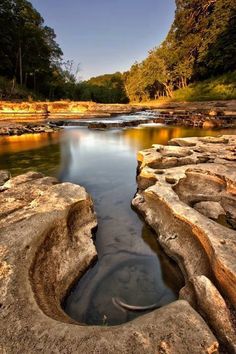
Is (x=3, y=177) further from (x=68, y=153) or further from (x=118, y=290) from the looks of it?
(x=68, y=153)

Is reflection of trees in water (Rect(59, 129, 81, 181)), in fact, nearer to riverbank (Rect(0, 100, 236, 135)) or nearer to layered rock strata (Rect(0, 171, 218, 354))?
riverbank (Rect(0, 100, 236, 135))

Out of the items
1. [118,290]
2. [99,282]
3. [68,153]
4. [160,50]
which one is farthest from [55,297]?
[160,50]

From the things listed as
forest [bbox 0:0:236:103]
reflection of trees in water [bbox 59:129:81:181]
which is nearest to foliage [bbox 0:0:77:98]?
forest [bbox 0:0:236:103]

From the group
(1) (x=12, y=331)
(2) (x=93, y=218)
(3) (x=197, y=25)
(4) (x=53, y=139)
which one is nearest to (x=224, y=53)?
(3) (x=197, y=25)

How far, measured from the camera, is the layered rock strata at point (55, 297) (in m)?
1.47

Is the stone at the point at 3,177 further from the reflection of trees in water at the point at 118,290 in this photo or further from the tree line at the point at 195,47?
the tree line at the point at 195,47

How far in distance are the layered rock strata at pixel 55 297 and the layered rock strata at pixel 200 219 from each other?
0.23 m

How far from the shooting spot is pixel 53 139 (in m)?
13.0

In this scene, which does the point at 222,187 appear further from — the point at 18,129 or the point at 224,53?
the point at 224,53

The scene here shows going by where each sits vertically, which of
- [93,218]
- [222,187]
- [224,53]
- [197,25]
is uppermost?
[197,25]

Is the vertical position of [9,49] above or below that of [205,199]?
above

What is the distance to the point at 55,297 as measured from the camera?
223 cm

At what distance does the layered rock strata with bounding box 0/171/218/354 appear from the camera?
147cm

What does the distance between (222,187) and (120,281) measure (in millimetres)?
2814
